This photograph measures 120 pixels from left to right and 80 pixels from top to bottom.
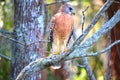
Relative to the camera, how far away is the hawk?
3439mm

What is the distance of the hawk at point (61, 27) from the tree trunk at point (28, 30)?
0.97 feet

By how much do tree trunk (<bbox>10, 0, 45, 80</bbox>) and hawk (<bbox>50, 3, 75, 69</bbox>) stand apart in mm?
295

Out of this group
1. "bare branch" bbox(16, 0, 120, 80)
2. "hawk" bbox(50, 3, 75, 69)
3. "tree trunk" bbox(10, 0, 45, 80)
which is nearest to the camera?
"bare branch" bbox(16, 0, 120, 80)

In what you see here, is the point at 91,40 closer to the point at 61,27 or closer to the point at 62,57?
the point at 62,57

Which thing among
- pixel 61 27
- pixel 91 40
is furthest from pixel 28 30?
pixel 91 40

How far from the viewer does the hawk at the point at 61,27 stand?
3.44m

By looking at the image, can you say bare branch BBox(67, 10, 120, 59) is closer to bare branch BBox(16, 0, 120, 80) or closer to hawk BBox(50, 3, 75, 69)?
bare branch BBox(16, 0, 120, 80)

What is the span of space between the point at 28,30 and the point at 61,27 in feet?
1.74

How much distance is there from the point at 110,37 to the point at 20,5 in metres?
1.01

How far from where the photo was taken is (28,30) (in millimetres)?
3895

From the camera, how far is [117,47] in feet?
14.0

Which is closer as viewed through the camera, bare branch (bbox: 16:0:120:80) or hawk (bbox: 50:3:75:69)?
bare branch (bbox: 16:0:120:80)

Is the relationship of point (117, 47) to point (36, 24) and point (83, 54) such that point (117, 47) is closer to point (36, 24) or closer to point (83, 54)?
point (36, 24)

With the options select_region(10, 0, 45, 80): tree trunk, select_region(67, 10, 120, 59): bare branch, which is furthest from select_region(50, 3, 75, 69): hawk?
select_region(67, 10, 120, 59): bare branch
